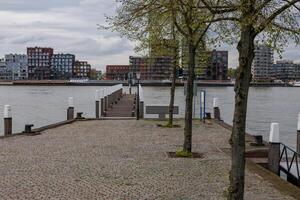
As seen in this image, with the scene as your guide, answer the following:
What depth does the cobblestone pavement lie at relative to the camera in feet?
35.6

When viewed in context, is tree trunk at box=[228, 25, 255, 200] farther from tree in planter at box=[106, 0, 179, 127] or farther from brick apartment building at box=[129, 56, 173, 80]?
brick apartment building at box=[129, 56, 173, 80]

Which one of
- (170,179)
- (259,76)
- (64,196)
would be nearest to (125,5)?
(170,179)

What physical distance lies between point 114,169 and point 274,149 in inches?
176

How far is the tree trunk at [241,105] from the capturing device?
8102mm

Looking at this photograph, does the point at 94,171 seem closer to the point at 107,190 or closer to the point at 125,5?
the point at 107,190

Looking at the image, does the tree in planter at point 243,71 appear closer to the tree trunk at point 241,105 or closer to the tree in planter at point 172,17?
the tree trunk at point 241,105

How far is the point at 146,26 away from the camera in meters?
18.4

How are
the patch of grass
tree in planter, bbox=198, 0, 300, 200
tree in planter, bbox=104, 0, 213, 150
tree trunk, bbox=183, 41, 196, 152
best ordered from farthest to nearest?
tree trunk, bbox=183, 41, 196, 152 < the patch of grass < tree in planter, bbox=104, 0, 213, 150 < tree in planter, bbox=198, 0, 300, 200

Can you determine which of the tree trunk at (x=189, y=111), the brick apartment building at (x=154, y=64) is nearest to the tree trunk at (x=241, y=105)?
the tree trunk at (x=189, y=111)

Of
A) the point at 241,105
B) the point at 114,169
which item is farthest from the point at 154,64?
the point at 241,105

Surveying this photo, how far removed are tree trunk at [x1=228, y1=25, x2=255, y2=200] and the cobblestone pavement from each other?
214 cm

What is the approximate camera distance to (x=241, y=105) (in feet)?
27.2

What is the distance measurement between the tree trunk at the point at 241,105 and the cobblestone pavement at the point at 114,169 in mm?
2137

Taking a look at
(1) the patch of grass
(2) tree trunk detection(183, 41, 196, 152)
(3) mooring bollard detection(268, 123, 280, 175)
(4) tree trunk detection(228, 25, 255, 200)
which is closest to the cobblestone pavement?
(1) the patch of grass
